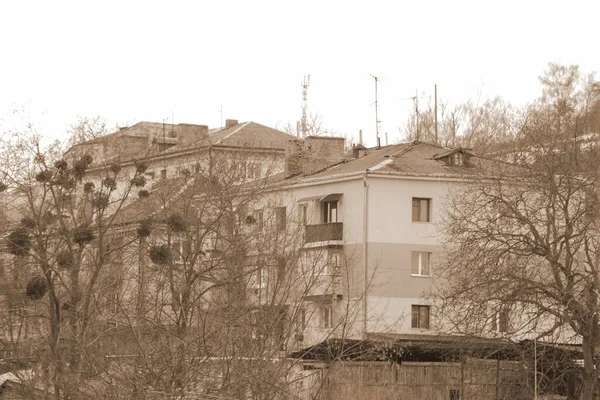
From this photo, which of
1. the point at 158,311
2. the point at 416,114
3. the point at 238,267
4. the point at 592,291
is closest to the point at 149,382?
the point at 158,311

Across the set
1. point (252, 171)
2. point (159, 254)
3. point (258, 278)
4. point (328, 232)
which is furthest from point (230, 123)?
point (159, 254)

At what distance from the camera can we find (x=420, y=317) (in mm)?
47500

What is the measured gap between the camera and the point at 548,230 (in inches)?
1361

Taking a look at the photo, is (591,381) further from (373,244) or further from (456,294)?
(373,244)

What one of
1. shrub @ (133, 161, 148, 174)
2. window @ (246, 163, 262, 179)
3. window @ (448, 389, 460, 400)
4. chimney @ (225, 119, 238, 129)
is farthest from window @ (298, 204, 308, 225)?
chimney @ (225, 119, 238, 129)

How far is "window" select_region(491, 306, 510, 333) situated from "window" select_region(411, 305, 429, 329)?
38.8 feet

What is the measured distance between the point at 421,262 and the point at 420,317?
6.76 feet

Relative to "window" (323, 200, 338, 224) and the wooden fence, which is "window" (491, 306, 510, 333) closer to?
the wooden fence

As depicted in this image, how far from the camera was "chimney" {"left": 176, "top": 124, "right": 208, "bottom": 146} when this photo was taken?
219 feet

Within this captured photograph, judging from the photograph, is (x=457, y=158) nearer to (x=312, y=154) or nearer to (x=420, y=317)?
(x=312, y=154)

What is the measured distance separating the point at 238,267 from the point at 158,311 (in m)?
15.5

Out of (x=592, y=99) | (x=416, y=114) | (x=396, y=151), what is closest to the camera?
(x=396, y=151)

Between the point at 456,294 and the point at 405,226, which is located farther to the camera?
the point at 405,226

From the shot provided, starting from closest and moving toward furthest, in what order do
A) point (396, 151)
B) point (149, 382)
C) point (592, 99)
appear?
point (149, 382) → point (396, 151) → point (592, 99)
